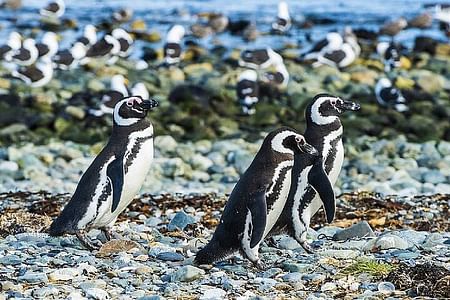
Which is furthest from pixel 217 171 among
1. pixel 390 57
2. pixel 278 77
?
pixel 390 57

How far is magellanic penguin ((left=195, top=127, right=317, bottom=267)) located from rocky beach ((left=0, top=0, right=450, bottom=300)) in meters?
0.14

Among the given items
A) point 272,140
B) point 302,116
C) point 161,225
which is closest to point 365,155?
point 302,116

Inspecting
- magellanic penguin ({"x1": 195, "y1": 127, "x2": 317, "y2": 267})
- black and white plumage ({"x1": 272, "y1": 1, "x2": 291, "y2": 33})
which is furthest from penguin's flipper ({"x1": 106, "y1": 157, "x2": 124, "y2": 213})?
black and white plumage ({"x1": 272, "y1": 1, "x2": 291, "y2": 33})

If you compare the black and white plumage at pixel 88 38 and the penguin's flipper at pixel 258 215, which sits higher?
the penguin's flipper at pixel 258 215

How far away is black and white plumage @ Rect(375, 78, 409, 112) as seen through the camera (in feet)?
53.5

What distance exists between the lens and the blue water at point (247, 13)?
26641mm

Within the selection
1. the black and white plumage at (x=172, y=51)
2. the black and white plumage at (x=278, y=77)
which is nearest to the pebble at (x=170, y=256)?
the black and white plumage at (x=278, y=77)

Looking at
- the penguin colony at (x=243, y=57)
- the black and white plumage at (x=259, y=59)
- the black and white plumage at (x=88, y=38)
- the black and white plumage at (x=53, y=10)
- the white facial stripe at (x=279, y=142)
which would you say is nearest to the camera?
the white facial stripe at (x=279, y=142)

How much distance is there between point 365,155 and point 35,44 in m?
10.1

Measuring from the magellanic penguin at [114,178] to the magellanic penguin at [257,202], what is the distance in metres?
1.00

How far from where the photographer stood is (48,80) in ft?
60.5

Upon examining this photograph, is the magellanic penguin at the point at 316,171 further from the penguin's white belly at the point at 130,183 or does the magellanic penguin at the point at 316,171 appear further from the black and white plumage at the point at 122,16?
the black and white plumage at the point at 122,16

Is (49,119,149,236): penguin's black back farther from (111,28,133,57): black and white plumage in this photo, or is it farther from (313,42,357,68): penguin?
(111,28,133,57): black and white plumage

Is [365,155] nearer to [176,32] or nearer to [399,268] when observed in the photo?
[399,268]
